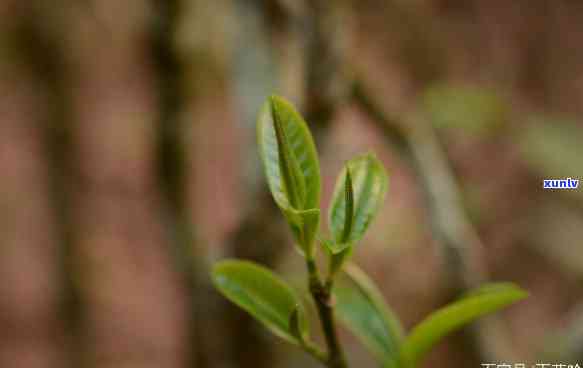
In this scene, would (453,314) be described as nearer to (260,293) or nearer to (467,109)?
(260,293)

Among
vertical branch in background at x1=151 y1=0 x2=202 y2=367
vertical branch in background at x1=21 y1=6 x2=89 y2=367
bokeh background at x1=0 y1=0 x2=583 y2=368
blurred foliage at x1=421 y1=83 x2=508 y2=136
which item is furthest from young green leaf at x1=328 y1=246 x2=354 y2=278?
vertical branch in background at x1=21 y1=6 x2=89 y2=367

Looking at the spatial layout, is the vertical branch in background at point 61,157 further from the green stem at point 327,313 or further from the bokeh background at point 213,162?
the green stem at point 327,313

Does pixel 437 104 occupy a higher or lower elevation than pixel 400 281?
higher

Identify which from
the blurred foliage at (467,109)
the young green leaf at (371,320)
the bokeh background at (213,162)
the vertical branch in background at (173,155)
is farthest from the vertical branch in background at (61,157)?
the young green leaf at (371,320)

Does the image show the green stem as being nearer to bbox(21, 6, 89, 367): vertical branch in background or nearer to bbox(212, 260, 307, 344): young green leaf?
bbox(212, 260, 307, 344): young green leaf

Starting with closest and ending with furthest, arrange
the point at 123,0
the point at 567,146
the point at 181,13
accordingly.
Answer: the point at 181,13, the point at 567,146, the point at 123,0

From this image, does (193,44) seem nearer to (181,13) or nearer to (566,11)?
(181,13)

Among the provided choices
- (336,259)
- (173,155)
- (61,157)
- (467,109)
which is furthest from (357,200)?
(61,157)

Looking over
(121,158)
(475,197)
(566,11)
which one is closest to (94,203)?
(121,158)

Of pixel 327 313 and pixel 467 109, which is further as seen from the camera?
pixel 467 109
